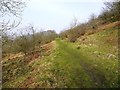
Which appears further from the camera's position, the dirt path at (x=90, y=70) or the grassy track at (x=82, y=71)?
the dirt path at (x=90, y=70)

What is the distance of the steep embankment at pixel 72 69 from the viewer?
17250mm

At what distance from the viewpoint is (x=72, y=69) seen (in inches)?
744

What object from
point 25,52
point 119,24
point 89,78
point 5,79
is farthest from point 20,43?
point 89,78

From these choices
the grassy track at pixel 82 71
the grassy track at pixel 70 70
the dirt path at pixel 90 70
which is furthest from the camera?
the grassy track at pixel 70 70

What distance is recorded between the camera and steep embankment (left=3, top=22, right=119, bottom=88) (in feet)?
56.6

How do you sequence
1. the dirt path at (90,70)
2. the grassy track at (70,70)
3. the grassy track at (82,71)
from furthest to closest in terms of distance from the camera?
the grassy track at (70,70) < the dirt path at (90,70) < the grassy track at (82,71)

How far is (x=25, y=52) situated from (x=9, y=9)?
8.11 metres

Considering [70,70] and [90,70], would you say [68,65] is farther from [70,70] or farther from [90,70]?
[90,70]

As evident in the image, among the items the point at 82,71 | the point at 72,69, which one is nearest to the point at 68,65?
the point at 72,69

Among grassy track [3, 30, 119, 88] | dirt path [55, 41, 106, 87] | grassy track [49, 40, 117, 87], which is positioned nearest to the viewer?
grassy track [49, 40, 117, 87]

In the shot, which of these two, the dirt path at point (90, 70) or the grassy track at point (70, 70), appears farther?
the grassy track at point (70, 70)

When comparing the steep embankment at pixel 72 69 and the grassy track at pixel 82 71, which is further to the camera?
the steep embankment at pixel 72 69

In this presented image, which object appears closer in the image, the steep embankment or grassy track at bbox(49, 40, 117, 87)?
grassy track at bbox(49, 40, 117, 87)

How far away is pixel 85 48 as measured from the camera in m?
24.0
